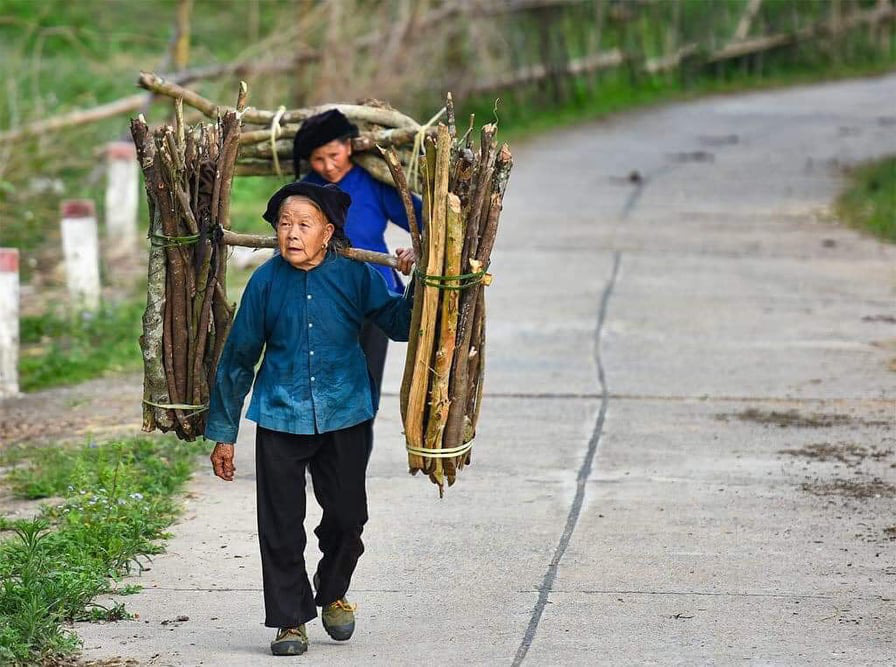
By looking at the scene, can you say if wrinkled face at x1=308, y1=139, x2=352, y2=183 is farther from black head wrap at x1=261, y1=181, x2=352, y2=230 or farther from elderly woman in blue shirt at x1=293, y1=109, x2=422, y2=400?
black head wrap at x1=261, y1=181, x2=352, y2=230

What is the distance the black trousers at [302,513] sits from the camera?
4.70 m

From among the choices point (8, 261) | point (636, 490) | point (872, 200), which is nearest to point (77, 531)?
point (636, 490)

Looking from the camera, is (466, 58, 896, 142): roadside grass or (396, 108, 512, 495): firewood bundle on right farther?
(466, 58, 896, 142): roadside grass

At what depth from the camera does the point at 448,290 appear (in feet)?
15.0

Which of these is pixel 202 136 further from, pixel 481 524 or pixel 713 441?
pixel 713 441

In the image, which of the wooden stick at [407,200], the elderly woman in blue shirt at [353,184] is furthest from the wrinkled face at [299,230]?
the elderly woman in blue shirt at [353,184]

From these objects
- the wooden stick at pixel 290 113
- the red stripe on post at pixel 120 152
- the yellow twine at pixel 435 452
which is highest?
the wooden stick at pixel 290 113

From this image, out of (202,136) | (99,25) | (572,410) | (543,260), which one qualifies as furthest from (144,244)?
(99,25)

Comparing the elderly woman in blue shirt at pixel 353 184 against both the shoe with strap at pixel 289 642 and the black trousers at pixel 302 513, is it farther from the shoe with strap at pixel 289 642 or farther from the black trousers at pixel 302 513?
the shoe with strap at pixel 289 642

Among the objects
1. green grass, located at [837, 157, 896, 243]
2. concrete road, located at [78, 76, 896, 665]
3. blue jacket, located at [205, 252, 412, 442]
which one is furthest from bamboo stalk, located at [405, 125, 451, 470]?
green grass, located at [837, 157, 896, 243]

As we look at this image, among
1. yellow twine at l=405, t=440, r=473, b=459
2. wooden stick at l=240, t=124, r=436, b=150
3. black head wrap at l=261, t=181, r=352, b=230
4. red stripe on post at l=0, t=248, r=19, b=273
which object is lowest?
yellow twine at l=405, t=440, r=473, b=459

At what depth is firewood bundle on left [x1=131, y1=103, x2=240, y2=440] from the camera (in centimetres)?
502

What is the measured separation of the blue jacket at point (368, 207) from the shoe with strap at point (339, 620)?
5.16 ft

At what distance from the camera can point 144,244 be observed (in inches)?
497
